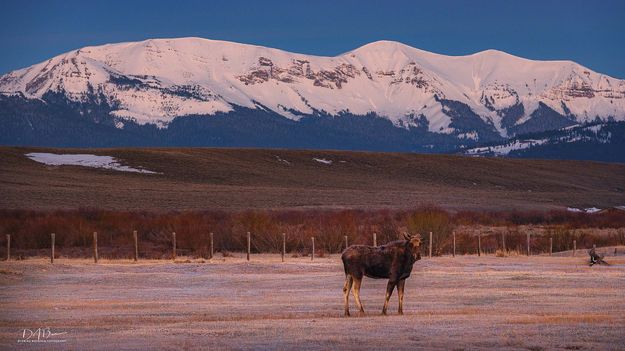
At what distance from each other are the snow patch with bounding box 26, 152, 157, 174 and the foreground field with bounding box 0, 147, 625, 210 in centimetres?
174

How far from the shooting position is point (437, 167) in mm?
146250

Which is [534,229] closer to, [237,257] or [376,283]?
[237,257]

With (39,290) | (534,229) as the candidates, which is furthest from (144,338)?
(534,229)

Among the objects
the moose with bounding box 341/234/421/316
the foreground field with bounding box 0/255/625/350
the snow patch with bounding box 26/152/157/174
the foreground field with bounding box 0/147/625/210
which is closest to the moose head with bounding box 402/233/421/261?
the moose with bounding box 341/234/421/316

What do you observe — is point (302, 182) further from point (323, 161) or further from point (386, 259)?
point (386, 259)

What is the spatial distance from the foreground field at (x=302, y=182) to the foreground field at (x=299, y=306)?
43.3 metres

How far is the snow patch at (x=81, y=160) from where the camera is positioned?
124 metres

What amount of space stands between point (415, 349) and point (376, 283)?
1521cm

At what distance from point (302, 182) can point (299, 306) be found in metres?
97.4

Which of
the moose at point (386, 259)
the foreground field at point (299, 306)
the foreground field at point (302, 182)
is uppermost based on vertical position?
the foreground field at point (302, 182)

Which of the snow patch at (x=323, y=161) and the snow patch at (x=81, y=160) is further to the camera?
the snow patch at (x=323, y=161)

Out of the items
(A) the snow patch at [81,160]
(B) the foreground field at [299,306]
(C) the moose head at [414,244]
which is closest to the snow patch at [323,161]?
(A) the snow patch at [81,160]

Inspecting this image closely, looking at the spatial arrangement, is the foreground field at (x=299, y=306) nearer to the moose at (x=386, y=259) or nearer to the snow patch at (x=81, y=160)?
the moose at (x=386, y=259)

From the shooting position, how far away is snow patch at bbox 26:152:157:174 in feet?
408
